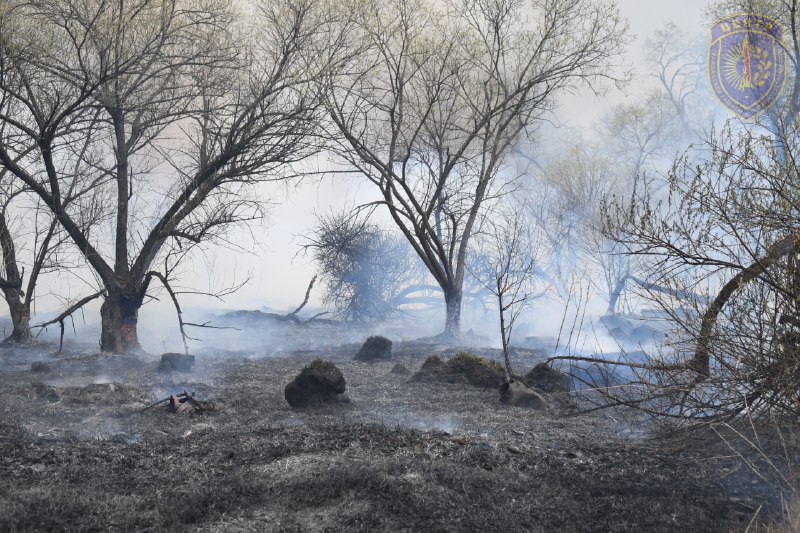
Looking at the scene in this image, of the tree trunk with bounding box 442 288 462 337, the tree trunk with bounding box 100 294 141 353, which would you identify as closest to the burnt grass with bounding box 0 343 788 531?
the tree trunk with bounding box 100 294 141 353

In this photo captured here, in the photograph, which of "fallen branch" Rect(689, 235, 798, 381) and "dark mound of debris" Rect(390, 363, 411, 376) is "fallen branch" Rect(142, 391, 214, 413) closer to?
"dark mound of debris" Rect(390, 363, 411, 376)

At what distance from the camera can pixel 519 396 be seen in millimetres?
8594

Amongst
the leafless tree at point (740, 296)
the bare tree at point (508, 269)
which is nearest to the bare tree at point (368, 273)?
the bare tree at point (508, 269)

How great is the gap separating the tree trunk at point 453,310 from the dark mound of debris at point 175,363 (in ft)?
21.6

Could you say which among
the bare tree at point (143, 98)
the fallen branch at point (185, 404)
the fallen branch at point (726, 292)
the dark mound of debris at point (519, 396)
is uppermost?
the bare tree at point (143, 98)

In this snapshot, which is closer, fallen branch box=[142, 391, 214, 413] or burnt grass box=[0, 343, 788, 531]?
burnt grass box=[0, 343, 788, 531]

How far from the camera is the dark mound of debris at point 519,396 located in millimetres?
8508

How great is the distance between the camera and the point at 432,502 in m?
4.87

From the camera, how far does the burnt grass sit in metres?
4.63

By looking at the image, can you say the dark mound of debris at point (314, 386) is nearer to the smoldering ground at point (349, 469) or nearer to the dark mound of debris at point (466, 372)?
the smoldering ground at point (349, 469)

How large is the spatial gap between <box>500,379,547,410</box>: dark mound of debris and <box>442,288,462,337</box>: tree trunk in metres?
7.31

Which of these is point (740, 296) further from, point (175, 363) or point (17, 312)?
point (17, 312)

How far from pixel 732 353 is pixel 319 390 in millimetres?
4810

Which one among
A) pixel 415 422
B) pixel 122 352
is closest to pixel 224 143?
pixel 122 352
